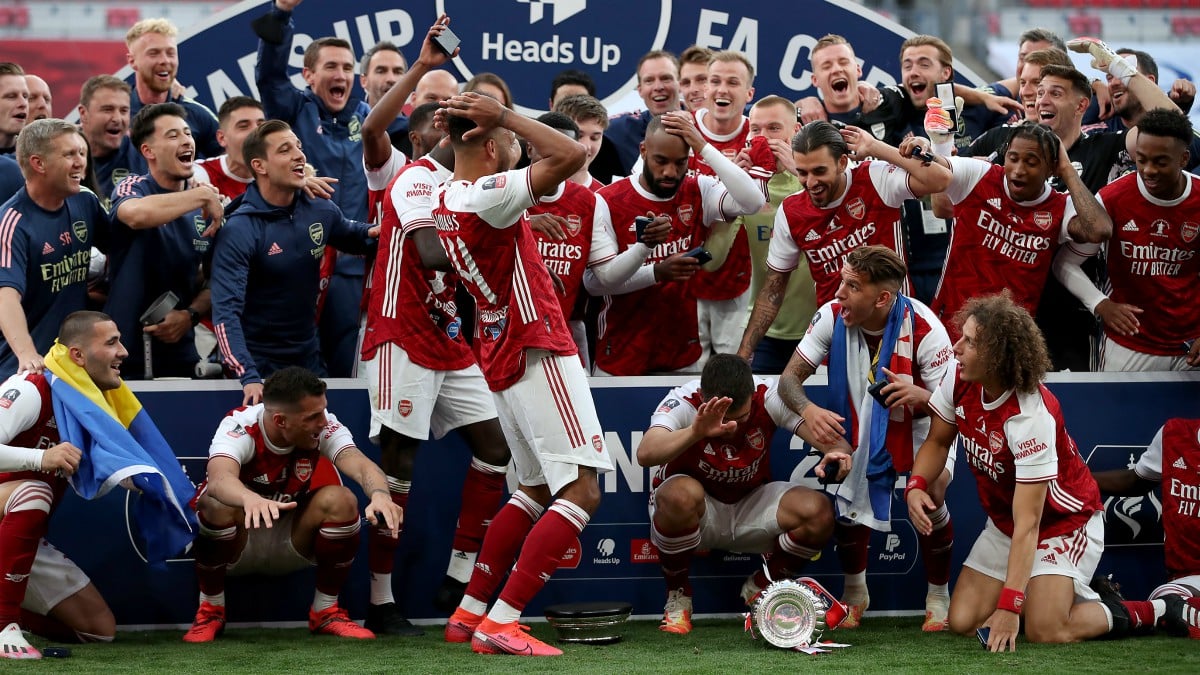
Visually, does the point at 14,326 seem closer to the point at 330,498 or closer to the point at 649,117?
the point at 330,498

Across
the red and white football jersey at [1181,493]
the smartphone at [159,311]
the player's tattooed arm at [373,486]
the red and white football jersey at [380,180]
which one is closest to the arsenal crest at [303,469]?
the player's tattooed arm at [373,486]

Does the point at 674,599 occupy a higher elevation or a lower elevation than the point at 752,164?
lower

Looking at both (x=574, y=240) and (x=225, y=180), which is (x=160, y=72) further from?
(x=574, y=240)

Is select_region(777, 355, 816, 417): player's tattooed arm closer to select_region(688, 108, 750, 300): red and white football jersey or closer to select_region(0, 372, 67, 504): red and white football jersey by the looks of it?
select_region(688, 108, 750, 300): red and white football jersey

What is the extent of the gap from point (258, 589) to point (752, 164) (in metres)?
3.19

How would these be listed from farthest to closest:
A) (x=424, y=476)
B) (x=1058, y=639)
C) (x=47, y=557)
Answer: (x=424, y=476)
(x=47, y=557)
(x=1058, y=639)

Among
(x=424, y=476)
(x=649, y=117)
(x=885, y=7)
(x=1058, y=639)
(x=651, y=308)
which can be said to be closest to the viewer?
(x=1058, y=639)

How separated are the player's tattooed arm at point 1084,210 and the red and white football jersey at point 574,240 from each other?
210 centimetres

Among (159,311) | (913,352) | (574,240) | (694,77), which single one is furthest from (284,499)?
(694,77)

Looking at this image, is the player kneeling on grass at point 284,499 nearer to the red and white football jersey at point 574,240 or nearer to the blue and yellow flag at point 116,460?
the blue and yellow flag at point 116,460

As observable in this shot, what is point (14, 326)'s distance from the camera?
5832 mm

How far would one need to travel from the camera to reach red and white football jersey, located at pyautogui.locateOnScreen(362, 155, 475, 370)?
616 cm

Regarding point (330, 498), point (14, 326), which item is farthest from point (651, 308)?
point (14, 326)

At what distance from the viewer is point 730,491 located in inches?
245
